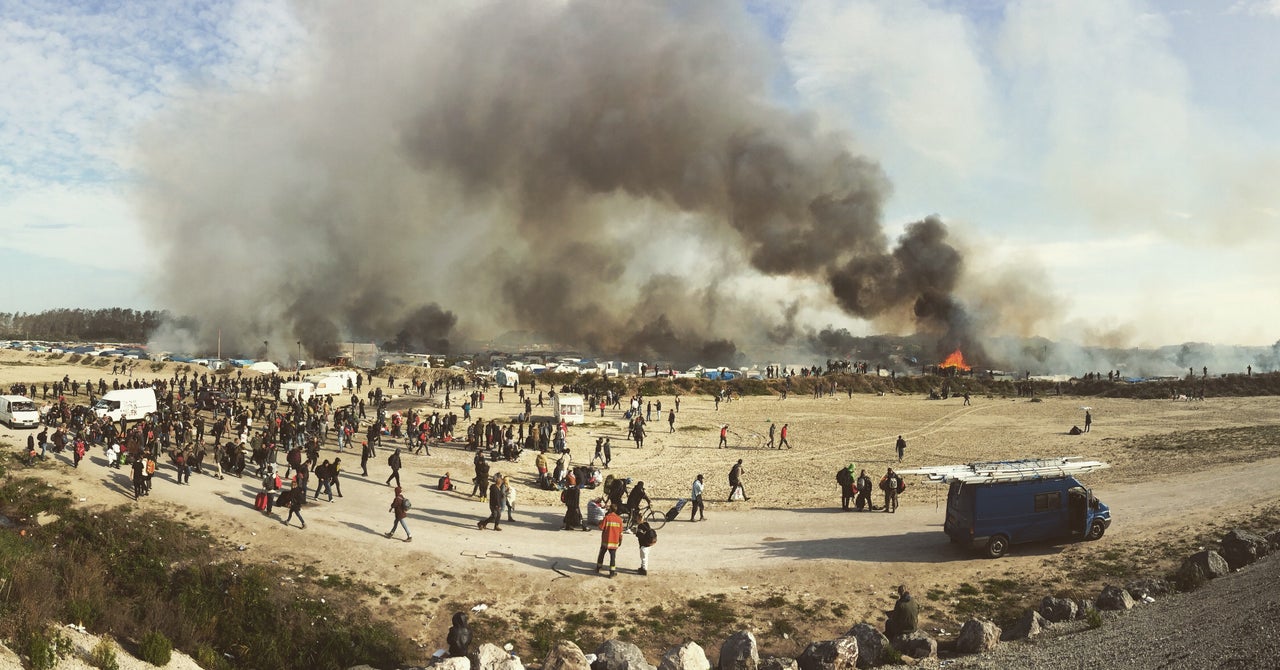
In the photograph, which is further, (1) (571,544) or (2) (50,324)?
(2) (50,324)

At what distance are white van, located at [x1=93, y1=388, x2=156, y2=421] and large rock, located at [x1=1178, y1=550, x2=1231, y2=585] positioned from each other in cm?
3495

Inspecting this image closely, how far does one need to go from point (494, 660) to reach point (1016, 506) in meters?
10.9

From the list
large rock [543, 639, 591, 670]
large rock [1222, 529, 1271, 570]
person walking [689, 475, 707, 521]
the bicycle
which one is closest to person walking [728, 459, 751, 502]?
person walking [689, 475, 707, 521]

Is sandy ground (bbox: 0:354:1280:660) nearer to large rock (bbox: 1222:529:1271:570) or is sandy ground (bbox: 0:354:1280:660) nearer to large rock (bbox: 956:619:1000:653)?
large rock (bbox: 956:619:1000:653)

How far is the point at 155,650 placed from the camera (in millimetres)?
10469

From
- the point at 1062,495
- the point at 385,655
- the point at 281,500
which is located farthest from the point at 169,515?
the point at 1062,495

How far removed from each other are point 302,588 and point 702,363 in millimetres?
86452

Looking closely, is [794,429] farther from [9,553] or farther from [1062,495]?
[9,553]

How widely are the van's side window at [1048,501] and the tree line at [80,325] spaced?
145 meters

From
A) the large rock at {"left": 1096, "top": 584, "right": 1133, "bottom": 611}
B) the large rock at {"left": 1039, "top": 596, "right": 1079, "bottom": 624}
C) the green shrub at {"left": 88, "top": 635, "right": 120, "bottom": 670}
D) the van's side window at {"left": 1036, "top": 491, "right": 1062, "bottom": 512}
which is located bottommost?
the green shrub at {"left": 88, "top": 635, "right": 120, "bottom": 670}

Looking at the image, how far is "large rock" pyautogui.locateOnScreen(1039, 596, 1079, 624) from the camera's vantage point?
11938 millimetres

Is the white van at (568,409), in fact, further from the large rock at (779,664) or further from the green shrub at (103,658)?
the green shrub at (103,658)

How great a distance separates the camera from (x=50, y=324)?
500 ft

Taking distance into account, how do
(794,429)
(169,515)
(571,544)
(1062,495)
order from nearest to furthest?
(1062,495) → (571,544) → (169,515) → (794,429)
